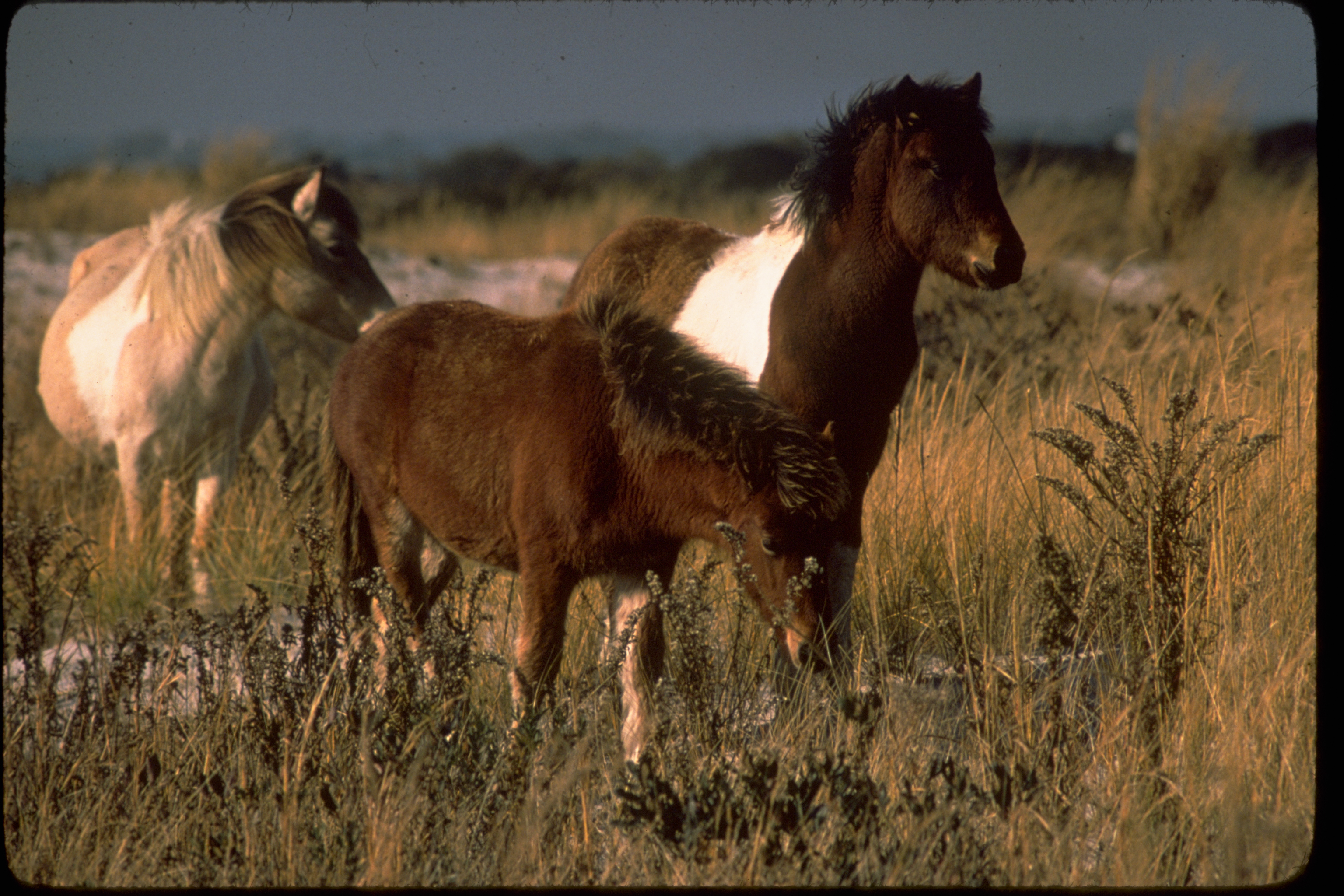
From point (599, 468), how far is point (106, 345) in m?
3.77

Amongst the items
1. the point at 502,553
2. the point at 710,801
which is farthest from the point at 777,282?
the point at 710,801

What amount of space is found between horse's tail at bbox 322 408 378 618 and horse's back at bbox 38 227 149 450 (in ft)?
7.45

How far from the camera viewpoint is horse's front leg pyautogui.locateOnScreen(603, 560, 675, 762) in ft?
11.0

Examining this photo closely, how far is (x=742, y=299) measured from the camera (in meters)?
3.82

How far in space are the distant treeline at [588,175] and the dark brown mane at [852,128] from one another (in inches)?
516

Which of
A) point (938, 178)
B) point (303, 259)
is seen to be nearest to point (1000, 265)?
point (938, 178)

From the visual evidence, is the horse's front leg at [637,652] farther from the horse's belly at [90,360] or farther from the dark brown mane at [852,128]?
the horse's belly at [90,360]

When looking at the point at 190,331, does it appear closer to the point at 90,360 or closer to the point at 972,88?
the point at 90,360

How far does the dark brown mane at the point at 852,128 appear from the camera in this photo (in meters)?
3.40

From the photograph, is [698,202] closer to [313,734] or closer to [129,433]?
[129,433]

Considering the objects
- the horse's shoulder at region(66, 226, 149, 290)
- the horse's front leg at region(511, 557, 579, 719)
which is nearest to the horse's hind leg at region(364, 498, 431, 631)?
the horse's front leg at region(511, 557, 579, 719)

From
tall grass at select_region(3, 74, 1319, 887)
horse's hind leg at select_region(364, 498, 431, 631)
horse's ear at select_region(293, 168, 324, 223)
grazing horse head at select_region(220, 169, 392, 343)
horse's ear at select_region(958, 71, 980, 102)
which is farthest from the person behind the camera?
horse's ear at select_region(293, 168, 324, 223)

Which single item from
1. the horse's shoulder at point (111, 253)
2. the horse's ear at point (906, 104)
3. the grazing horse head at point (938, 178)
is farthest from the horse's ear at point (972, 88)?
the horse's shoulder at point (111, 253)

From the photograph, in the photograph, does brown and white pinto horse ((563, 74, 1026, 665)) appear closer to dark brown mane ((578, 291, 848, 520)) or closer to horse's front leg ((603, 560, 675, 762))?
horse's front leg ((603, 560, 675, 762))
